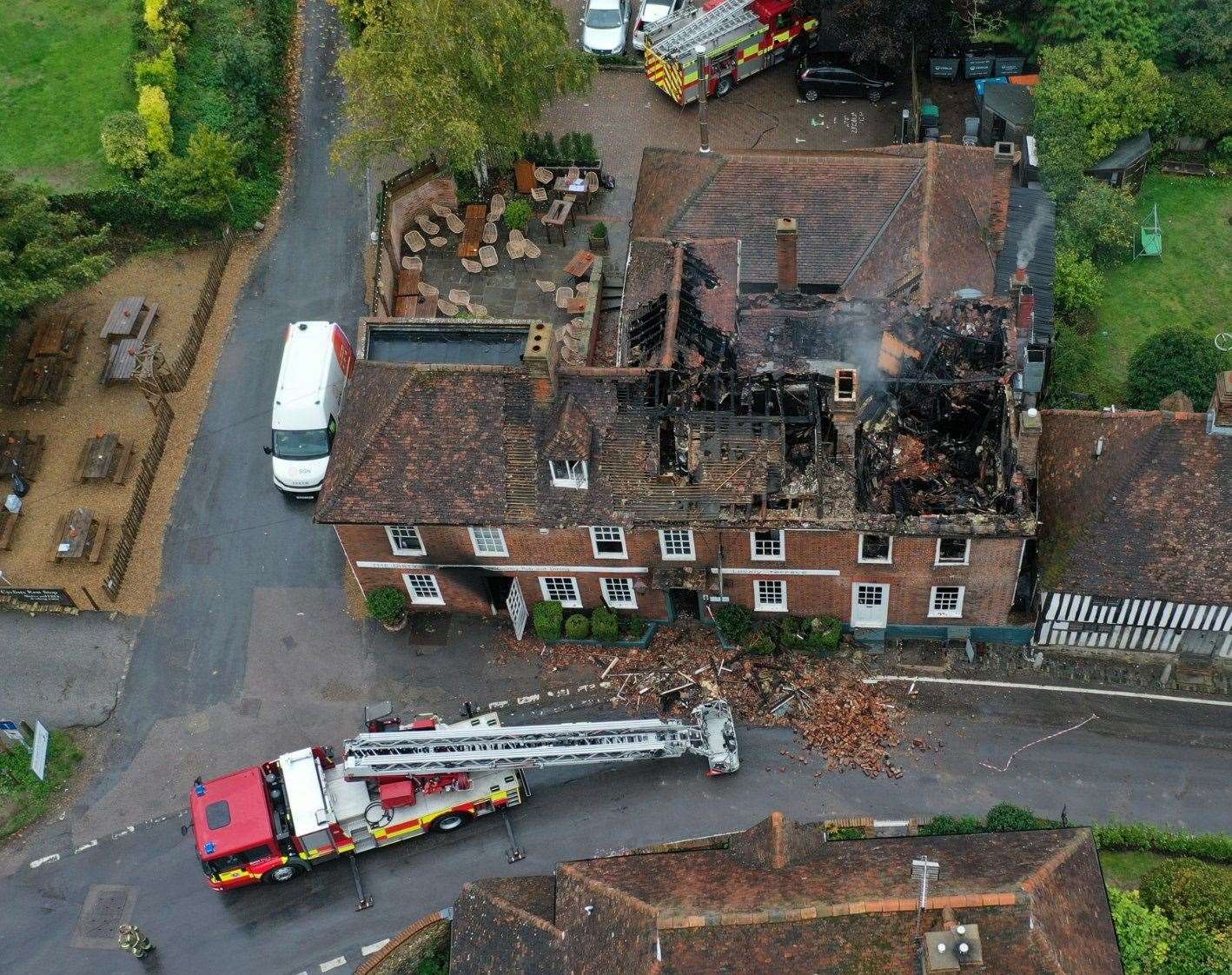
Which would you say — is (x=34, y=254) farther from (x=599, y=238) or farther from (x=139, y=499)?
(x=599, y=238)

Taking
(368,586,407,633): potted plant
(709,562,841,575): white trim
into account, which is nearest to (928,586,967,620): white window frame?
(709,562,841,575): white trim

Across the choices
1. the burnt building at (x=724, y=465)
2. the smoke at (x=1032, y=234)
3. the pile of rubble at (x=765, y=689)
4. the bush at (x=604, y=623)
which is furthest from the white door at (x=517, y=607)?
the smoke at (x=1032, y=234)

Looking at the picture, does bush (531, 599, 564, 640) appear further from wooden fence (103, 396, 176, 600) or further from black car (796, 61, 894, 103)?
black car (796, 61, 894, 103)

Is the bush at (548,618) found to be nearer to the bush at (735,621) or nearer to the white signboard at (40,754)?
the bush at (735,621)

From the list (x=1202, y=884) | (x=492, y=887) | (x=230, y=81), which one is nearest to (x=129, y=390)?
(x=230, y=81)

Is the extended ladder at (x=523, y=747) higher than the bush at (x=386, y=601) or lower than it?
lower

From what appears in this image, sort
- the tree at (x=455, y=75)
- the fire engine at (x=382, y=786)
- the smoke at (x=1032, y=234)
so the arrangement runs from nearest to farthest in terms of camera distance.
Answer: the fire engine at (x=382, y=786) → the smoke at (x=1032, y=234) → the tree at (x=455, y=75)

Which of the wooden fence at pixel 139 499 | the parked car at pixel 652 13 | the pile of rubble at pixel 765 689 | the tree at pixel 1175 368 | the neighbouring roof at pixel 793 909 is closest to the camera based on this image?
the neighbouring roof at pixel 793 909
